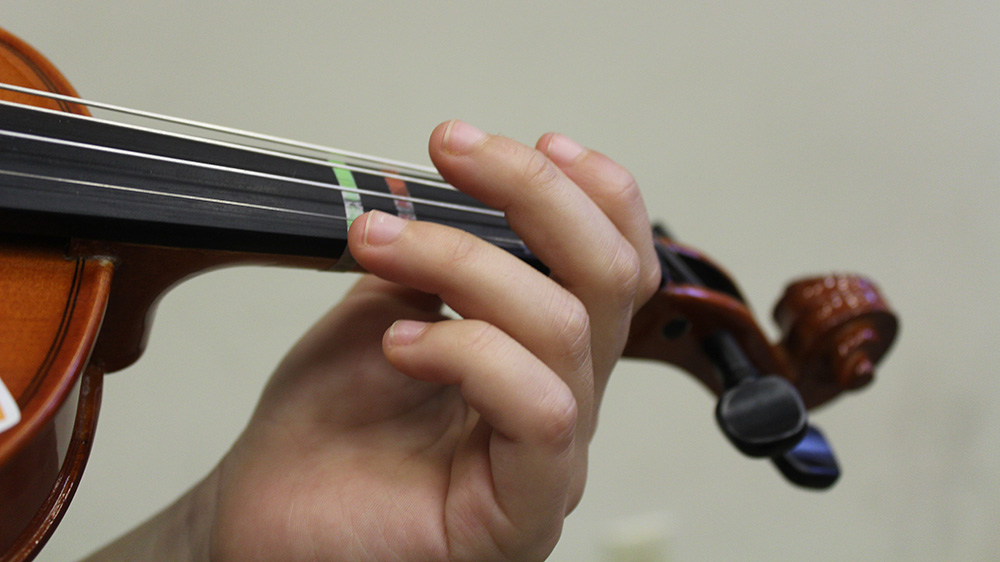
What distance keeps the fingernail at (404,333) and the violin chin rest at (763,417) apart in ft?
0.85

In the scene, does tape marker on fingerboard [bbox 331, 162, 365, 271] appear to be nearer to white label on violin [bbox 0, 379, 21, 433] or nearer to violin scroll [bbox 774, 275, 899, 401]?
white label on violin [bbox 0, 379, 21, 433]

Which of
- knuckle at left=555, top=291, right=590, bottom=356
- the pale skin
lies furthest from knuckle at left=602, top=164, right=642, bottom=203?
knuckle at left=555, top=291, right=590, bottom=356

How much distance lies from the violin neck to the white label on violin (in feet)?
0.31

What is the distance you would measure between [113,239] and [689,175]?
Answer: 3.24 ft

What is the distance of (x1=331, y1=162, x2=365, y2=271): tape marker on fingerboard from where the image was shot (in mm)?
434

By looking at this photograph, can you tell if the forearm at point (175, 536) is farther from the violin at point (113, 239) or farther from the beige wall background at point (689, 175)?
the beige wall background at point (689, 175)

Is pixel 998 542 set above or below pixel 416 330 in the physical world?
below

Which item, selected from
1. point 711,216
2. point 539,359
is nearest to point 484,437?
point 539,359

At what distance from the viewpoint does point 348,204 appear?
17.4 inches

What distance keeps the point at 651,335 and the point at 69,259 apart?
0.45 m

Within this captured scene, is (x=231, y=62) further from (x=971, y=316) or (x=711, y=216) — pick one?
(x=971, y=316)

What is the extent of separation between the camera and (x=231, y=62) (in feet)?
2.82

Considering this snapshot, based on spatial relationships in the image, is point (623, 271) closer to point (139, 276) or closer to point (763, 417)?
point (763, 417)

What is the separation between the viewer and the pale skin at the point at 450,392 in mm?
405
